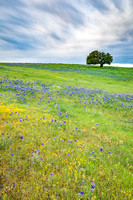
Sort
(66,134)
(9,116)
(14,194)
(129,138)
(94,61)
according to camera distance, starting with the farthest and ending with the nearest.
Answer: (94,61) < (9,116) < (129,138) < (66,134) < (14,194)

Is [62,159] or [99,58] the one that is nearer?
[62,159]

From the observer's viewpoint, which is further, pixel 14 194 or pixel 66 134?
pixel 66 134

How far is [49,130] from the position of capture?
5570 mm

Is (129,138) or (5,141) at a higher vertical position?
(5,141)

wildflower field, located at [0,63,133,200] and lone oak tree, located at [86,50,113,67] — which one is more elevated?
lone oak tree, located at [86,50,113,67]

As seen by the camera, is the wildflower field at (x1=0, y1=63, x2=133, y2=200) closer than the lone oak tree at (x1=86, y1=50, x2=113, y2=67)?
Yes

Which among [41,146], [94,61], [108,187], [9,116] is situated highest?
[94,61]

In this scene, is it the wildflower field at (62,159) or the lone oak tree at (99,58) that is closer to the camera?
the wildflower field at (62,159)

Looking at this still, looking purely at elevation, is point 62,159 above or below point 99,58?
below

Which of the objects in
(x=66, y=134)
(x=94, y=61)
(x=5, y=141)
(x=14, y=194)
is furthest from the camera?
(x=94, y=61)

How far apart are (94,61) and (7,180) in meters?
77.5

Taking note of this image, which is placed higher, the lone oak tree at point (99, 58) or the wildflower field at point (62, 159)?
the lone oak tree at point (99, 58)

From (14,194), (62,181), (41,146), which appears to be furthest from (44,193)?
(41,146)

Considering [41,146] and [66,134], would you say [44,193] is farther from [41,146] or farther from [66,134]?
[66,134]
